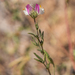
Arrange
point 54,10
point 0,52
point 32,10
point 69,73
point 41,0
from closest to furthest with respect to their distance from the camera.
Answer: point 32,10
point 69,73
point 0,52
point 54,10
point 41,0

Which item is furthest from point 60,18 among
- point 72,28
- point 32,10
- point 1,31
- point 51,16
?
point 32,10

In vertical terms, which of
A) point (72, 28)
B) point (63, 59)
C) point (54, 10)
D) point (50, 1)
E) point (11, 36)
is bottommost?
point (63, 59)

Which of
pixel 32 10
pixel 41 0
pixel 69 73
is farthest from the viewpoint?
pixel 41 0

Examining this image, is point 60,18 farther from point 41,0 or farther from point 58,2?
point 41,0

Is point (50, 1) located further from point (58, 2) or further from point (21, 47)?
point (21, 47)

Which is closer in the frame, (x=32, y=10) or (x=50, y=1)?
(x=32, y=10)

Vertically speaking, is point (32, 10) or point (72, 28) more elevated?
point (72, 28)

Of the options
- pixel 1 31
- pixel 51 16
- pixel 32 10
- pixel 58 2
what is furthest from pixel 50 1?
pixel 32 10
